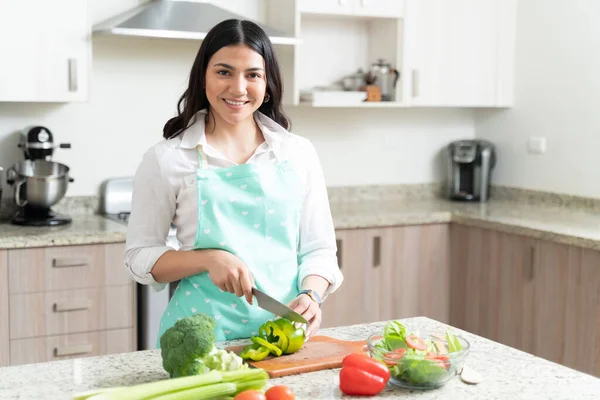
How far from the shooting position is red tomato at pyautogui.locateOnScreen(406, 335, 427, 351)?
1.59 m

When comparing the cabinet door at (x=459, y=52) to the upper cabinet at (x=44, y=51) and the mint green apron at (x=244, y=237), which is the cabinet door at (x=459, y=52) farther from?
the mint green apron at (x=244, y=237)

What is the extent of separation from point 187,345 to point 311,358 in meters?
0.33

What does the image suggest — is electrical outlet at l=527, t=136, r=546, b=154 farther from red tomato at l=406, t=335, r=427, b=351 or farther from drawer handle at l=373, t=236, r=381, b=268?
red tomato at l=406, t=335, r=427, b=351

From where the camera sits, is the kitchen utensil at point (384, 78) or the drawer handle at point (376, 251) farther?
the kitchen utensil at point (384, 78)

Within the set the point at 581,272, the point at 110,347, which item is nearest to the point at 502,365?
the point at 581,272

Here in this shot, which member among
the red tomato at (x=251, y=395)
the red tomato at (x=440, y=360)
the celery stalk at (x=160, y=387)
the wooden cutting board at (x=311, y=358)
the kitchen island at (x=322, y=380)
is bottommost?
the kitchen island at (x=322, y=380)

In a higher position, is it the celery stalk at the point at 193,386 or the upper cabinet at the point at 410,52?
the upper cabinet at the point at 410,52

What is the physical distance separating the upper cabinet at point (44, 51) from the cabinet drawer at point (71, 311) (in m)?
0.80

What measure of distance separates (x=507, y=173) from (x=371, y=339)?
3.07m

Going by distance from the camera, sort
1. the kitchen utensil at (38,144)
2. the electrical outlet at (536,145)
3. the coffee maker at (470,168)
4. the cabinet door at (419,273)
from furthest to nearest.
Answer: the coffee maker at (470,168) → the electrical outlet at (536,145) → the cabinet door at (419,273) → the kitchen utensil at (38,144)

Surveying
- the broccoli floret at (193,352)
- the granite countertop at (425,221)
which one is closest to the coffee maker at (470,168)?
the granite countertop at (425,221)

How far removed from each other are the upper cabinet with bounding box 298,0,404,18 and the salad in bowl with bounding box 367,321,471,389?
97.5 inches

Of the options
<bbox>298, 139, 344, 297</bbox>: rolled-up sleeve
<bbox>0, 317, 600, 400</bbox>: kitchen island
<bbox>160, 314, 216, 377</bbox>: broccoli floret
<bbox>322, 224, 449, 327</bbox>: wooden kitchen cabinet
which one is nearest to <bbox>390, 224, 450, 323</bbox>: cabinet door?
<bbox>322, 224, 449, 327</bbox>: wooden kitchen cabinet

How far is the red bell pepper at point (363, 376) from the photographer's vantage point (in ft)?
5.00
